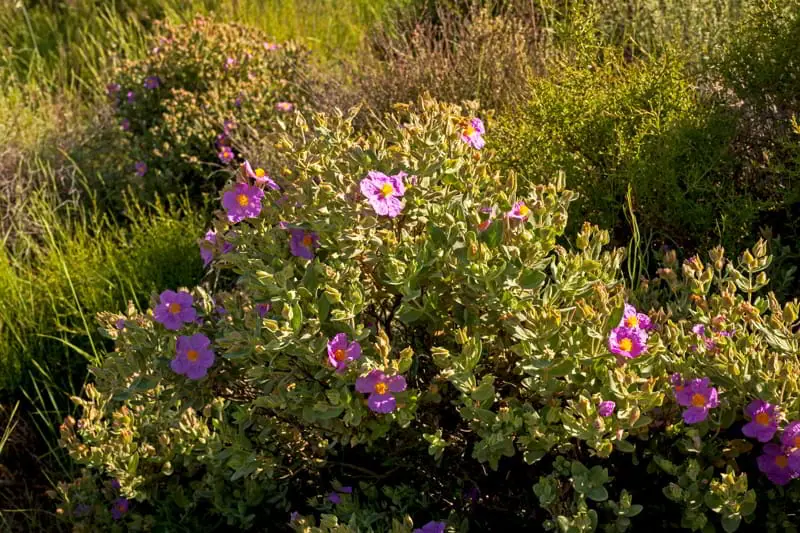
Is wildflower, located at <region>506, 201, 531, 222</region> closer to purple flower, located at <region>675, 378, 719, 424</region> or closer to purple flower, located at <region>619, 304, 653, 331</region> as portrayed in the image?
purple flower, located at <region>619, 304, 653, 331</region>

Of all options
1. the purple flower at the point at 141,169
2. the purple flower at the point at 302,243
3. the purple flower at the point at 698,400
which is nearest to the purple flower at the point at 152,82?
the purple flower at the point at 141,169

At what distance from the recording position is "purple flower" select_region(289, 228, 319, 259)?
6.55ft

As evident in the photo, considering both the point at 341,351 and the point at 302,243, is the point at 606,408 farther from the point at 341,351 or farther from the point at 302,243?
the point at 302,243

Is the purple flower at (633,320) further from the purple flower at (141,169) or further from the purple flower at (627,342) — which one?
the purple flower at (141,169)

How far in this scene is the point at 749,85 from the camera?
2973 millimetres

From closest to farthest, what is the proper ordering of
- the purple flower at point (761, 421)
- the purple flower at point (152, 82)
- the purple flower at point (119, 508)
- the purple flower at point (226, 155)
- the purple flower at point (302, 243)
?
the purple flower at point (761, 421), the purple flower at point (302, 243), the purple flower at point (119, 508), the purple flower at point (226, 155), the purple flower at point (152, 82)

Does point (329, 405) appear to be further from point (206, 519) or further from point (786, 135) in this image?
point (786, 135)

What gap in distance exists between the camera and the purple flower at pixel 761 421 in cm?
178

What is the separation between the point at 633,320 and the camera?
1.88 metres

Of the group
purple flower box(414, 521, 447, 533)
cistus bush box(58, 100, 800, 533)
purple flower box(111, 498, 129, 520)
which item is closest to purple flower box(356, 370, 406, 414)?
cistus bush box(58, 100, 800, 533)

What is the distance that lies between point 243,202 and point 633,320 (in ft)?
2.59

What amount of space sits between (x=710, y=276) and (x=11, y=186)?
3.37 m

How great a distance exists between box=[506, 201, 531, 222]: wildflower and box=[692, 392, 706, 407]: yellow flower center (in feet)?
1.47

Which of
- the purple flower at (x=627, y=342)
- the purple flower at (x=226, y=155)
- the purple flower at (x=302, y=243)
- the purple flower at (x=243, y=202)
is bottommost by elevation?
the purple flower at (x=226, y=155)
